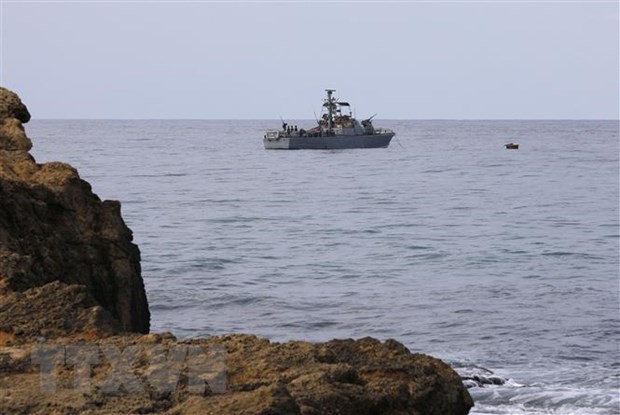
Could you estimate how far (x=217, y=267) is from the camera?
84.1ft

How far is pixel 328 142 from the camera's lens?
90188 mm

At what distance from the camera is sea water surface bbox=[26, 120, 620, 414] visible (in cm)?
1658

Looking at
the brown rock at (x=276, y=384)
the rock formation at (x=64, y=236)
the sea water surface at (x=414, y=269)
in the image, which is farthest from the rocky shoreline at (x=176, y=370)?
the sea water surface at (x=414, y=269)

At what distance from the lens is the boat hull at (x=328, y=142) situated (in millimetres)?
89625

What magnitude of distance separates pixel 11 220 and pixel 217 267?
16.4 metres

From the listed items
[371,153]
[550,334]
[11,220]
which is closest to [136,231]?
[550,334]

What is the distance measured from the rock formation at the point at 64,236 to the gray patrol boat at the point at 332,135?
75.7m

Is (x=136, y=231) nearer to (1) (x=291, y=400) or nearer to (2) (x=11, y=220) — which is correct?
(2) (x=11, y=220)

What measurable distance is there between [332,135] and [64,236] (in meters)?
79.9

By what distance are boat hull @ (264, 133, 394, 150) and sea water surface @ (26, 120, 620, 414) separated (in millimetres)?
30904
